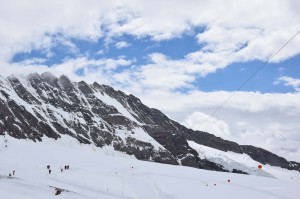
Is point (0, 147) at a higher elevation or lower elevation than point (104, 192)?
higher

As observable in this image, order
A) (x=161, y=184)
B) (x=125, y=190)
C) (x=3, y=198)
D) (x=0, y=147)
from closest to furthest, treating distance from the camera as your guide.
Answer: (x=3, y=198) < (x=125, y=190) < (x=161, y=184) < (x=0, y=147)

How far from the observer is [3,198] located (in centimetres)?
2269

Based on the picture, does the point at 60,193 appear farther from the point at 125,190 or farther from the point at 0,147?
the point at 0,147

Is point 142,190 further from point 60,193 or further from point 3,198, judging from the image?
point 3,198

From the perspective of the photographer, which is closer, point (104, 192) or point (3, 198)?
point (3, 198)

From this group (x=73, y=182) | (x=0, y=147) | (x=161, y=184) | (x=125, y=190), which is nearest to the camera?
(x=125, y=190)

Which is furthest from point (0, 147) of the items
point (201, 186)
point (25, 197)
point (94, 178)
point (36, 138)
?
point (36, 138)

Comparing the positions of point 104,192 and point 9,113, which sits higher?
point 9,113

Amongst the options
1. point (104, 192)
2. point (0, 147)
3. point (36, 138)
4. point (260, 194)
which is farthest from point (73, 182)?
point (36, 138)

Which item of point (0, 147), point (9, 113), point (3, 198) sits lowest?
point (3, 198)

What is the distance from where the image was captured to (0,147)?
297ft

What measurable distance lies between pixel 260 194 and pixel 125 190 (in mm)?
15471

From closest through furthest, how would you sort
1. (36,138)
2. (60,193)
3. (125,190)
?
(60,193), (125,190), (36,138)

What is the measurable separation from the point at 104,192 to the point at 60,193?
1021 centimetres
